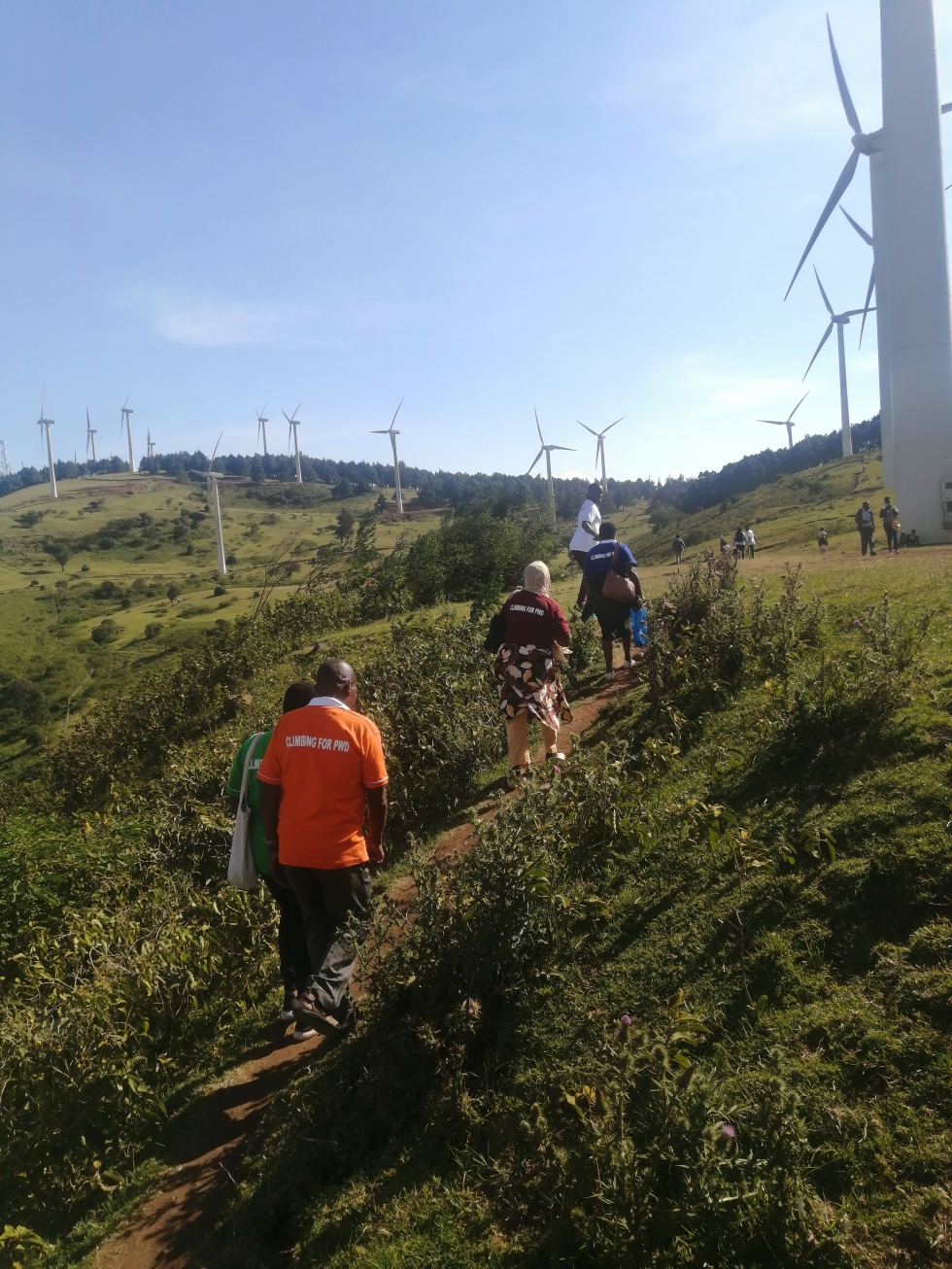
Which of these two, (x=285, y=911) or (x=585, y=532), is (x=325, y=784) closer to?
(x=285, y=911)

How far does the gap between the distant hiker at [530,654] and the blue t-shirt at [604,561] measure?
1991 mm

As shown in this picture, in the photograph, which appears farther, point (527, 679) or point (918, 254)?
Answer: point (918, 254)

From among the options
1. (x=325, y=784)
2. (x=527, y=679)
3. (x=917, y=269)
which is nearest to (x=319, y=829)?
(x=325, y=784)

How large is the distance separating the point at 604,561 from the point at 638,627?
1761 millimetres

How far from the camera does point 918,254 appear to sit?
26047 millimetres

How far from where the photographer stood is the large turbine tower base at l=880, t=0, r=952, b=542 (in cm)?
2588

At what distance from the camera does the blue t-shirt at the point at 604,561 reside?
8.70 metres

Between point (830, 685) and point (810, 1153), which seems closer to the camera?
point (810, 1153)

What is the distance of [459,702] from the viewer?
28.1ft

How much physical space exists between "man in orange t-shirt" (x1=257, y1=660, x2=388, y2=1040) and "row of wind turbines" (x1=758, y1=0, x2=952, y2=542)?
89.7 ft

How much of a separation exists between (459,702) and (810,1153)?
19.3 feet

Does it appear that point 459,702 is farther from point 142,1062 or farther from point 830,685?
point 142,1062

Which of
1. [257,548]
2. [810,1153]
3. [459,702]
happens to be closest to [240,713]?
[459,702]

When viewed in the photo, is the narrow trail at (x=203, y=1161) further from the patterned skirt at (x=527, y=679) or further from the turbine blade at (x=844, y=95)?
the turbine blade at (x=844, y=95)
